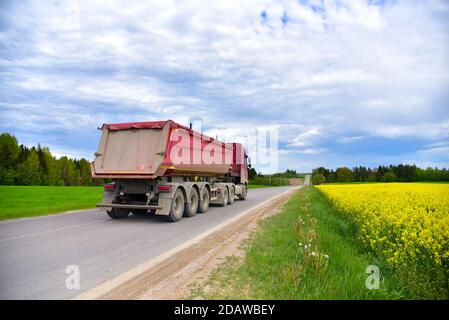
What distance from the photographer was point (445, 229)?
5523 mm

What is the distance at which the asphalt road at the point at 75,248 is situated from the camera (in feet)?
15.6

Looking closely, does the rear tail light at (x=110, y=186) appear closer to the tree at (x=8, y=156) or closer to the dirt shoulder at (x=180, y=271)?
the dirt shoulder at (x=180, y=271)

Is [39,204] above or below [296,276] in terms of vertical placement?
below

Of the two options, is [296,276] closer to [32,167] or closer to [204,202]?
[204,202]

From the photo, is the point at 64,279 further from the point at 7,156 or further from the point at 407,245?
the point at 7,156

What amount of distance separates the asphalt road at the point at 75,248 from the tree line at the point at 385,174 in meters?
41.4

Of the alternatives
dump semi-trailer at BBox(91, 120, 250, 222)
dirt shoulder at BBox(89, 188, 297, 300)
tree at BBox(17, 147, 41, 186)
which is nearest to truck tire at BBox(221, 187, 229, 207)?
dump semi-trailer at BBox(91, 120, 250, 222)

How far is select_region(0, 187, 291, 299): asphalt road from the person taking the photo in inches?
187

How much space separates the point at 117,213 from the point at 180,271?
726 centimetres

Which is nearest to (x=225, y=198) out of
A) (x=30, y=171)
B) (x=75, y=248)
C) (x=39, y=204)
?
(x=39, y=204)

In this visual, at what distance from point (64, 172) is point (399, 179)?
65.8 m

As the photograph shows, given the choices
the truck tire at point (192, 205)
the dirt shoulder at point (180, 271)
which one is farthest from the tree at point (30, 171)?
the dirt shoulder at point (180, 271)

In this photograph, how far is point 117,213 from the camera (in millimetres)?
11922
